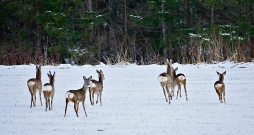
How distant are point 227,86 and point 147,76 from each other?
3449 mm

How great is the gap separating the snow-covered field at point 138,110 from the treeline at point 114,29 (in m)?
6.97

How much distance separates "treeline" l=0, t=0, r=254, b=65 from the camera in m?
21.4

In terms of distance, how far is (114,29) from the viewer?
2814cm

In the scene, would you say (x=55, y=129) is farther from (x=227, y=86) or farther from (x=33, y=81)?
(x=227, y=86)

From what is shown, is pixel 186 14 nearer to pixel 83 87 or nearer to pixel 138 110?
pixel 138 110

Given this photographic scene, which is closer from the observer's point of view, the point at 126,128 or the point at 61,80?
the point at 126,128

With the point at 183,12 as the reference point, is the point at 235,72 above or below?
below

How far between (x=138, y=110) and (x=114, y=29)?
20.9m

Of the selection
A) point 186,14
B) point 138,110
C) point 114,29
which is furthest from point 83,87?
point 114,29

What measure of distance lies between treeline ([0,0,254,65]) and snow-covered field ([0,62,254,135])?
6.97 metres

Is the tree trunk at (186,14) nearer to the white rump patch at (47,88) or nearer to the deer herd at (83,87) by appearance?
the deer herd at (83,87)

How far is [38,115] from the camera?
723 cm

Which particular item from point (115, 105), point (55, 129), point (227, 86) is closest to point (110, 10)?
point (227, 86)

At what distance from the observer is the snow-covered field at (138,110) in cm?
605
